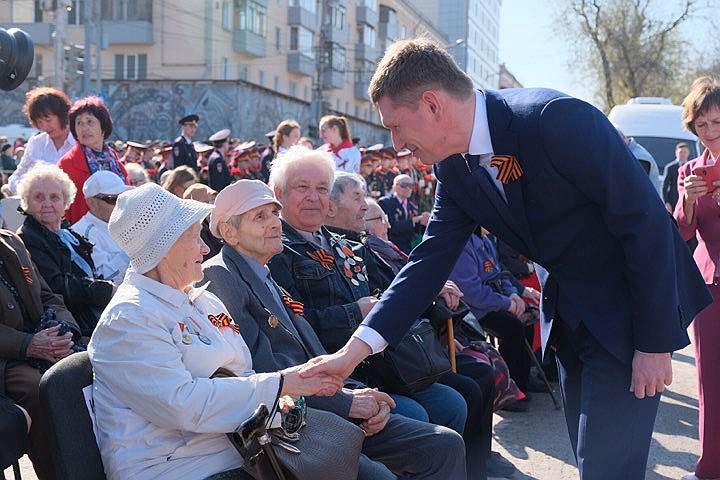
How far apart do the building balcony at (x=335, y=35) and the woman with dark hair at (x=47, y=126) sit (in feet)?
144

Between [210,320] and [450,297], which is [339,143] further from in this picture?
[210,320]

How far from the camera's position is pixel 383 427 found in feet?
11.4

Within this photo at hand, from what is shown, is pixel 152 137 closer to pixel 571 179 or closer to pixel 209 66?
pixel 209 66

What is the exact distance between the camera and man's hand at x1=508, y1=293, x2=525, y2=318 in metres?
6.03

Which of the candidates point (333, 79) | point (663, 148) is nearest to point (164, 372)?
point (663, 148)

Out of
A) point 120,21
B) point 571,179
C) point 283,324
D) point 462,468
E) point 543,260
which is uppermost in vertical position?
point 120,21

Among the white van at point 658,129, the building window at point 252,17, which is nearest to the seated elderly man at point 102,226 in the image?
the white van at point 658,129

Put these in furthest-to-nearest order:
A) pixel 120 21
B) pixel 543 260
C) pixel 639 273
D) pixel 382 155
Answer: pixel 120 21
pixel 382 155
pixel 543 260
pixel 639 273

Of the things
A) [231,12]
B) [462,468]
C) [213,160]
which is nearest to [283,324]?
[462,468]

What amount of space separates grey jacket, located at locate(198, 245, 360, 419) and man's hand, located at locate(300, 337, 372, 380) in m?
0.28

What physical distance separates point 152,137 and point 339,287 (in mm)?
25651

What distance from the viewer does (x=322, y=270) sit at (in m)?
4.18

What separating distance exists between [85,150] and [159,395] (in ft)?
13.1

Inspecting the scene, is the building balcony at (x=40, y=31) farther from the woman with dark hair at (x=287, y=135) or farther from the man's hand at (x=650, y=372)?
the man's hand at (x=650, y=372)
